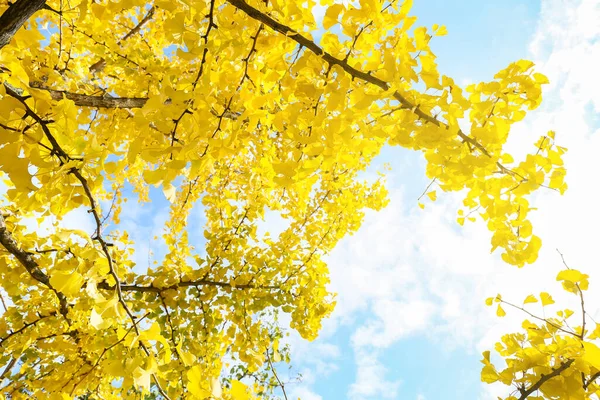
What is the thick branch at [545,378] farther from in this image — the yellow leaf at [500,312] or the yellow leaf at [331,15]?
the yellow leaf at [331,15]

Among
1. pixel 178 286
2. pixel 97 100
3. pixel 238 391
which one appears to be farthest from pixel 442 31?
pixel 97 100

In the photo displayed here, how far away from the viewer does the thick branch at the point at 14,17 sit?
50.7 inches

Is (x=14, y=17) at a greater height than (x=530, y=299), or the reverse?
(x=14, y=17)

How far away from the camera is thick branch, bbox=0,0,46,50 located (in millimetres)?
1287

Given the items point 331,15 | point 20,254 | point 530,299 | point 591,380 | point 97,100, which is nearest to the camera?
point 331,15

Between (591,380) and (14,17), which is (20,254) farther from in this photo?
(591,380)

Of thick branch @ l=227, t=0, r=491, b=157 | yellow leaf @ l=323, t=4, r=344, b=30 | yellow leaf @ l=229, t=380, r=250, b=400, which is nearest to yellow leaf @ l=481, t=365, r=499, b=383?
thick branch @ l=227, t=0, r=491, b=157

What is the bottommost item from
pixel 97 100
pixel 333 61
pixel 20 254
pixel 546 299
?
pixel 546 299

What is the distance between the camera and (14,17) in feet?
4.25

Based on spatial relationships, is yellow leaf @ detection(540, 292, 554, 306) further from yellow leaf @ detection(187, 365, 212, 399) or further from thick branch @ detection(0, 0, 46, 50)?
thick branch @ detection(0, 0, 46, 50)

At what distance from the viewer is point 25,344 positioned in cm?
268

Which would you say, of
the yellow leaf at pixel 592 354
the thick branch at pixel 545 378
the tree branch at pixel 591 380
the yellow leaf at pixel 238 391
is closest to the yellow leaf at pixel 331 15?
the yellow leaf at pixel 238 391

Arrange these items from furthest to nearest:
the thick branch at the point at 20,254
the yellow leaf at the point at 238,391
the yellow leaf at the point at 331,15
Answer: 1. the thick branch at the point at 20,254
2. the yellow leaf at the point at 331,15
3. the yellow leaf at the point at 238,391

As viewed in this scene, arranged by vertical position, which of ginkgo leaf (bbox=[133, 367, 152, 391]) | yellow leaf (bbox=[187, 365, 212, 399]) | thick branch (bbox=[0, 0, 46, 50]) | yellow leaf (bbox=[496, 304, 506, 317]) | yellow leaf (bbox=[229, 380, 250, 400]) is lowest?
yellow leaf (bbox=[229, 380, 250, 400])
